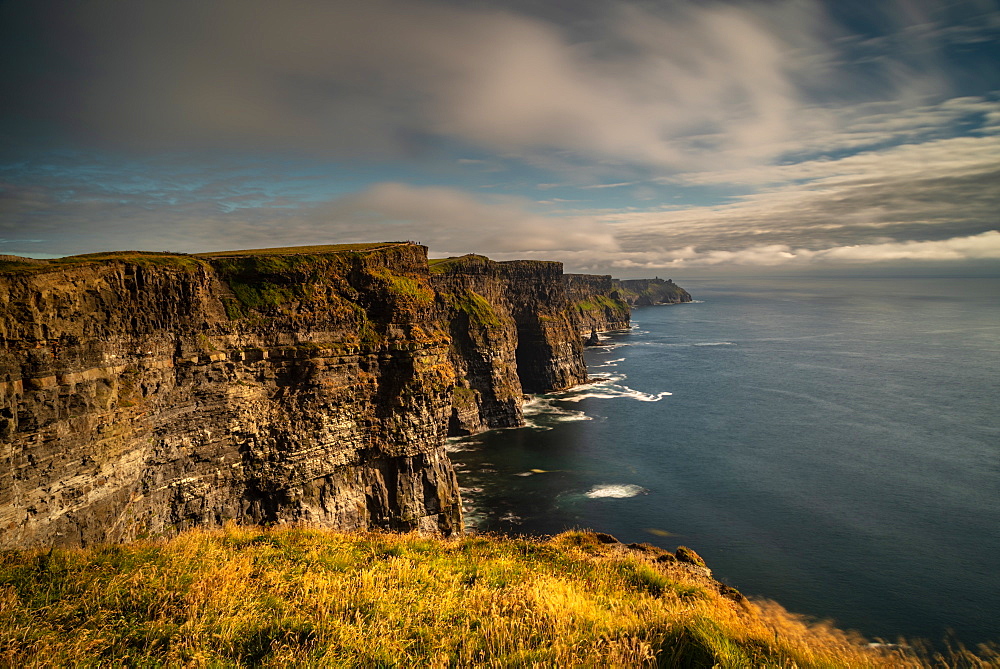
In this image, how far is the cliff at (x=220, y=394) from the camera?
2359 centimetres

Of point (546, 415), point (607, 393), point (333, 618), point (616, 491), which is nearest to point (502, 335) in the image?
point (546, 415)

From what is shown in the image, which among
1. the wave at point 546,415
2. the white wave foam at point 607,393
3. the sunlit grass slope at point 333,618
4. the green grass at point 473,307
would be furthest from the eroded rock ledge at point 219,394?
the white wave foam at point 607,393

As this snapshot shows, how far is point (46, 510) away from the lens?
23.2 metres

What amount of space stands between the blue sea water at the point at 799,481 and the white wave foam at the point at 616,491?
0.25m

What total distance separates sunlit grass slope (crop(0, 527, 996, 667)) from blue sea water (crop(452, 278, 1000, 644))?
113 ft

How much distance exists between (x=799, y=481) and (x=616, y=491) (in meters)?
22.9

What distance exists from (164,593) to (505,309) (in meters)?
105

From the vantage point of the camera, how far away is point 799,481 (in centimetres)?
5981

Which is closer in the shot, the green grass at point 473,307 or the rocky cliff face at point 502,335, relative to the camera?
the rocky cliff face at point 502,335

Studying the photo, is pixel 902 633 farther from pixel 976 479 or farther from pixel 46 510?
pixel 46 510

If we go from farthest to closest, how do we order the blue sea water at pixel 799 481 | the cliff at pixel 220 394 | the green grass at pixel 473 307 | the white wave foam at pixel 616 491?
the green grass at pixel 473 307 → the white wave foam at pixel 616 491 → the blue sea water at pixel 799 481 → the cliff at pixel 220 394

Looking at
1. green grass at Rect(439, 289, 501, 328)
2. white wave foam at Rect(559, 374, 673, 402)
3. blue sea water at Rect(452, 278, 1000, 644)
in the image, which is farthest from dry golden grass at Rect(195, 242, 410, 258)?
white wave foam at Rect(559, 374, 673, 402)

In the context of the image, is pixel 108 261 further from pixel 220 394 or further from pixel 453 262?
pixel 453 262

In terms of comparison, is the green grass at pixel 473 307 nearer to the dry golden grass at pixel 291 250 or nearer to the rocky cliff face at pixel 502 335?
the rocky cliff face at pixel 502 335
